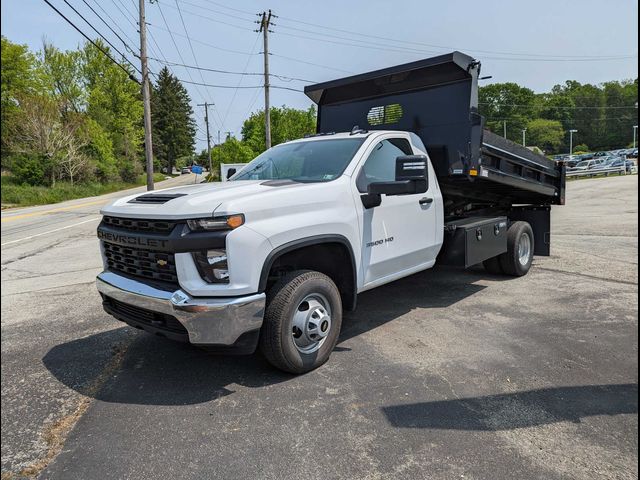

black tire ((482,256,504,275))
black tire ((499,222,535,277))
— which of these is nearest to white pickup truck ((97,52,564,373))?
black tire ((499,222,535,277))

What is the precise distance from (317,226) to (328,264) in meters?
0.58

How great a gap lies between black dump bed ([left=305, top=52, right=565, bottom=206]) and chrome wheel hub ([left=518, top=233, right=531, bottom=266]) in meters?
0.72

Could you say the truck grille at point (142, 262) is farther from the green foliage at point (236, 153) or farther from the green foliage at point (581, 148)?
the green foliage at point (581, 148)

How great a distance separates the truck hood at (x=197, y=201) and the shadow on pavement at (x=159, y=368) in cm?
132

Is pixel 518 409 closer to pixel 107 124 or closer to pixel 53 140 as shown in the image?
pixel 53 140

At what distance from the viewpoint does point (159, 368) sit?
4.05m

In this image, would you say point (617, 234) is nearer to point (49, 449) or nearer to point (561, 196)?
point (561, 196)

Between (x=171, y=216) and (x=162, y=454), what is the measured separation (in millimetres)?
1530

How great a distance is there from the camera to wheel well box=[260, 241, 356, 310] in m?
3.92

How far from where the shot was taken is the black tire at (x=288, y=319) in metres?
3.57

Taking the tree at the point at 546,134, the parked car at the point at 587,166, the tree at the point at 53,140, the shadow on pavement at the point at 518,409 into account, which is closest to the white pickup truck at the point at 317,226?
the shadow on pavement at the point at 518,409

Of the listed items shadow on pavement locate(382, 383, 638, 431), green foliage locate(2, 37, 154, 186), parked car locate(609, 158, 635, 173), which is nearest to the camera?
shadow on pavement locate(382, 383, 638, 431)

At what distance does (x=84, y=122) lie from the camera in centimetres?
4078

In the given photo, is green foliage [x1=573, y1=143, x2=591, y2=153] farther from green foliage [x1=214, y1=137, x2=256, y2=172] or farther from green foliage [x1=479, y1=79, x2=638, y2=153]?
green foliage [x1=214, y1=137, x2=256, y2=172]
